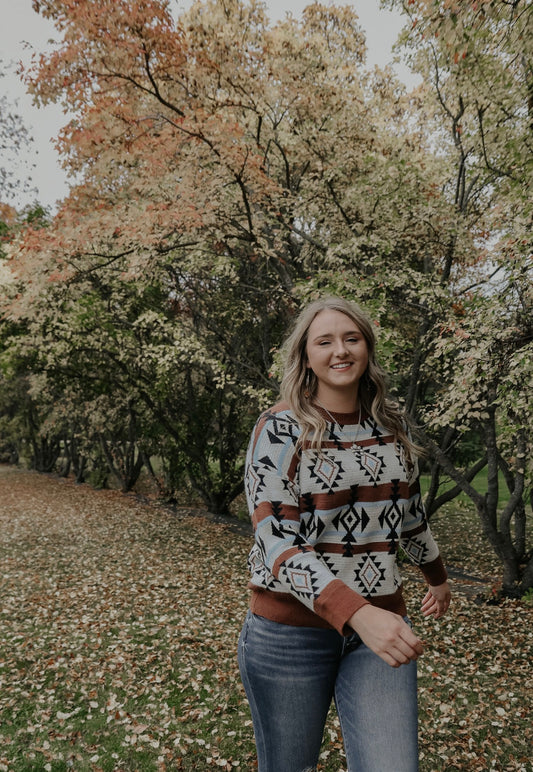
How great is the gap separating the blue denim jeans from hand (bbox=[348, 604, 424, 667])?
0.38m

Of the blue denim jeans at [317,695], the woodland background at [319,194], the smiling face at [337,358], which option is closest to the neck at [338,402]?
the smiling face at [337,358]

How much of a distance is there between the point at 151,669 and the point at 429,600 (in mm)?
4300

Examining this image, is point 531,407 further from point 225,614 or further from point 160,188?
point 160,188

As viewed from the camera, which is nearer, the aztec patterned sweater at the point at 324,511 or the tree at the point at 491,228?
the aztec patterned sweater at the point at 324,511

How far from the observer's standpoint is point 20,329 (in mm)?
14609

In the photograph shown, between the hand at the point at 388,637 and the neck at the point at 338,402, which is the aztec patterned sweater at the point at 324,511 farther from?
the hand at the point at 388,637

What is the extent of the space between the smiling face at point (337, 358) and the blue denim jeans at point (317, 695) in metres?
0.83

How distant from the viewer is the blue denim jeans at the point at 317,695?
69.2 inches

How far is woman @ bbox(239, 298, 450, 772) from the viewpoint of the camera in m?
1.75

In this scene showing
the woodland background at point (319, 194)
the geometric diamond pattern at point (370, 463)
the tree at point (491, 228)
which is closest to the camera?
the geometric diamond pattern at point (370, 463)

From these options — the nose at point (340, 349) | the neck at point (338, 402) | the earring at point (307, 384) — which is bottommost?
the neck at point (338, 402)

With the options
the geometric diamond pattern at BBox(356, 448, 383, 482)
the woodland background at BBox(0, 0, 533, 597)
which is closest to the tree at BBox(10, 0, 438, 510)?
the woodland background at BBox(0, 0, 533, 597)

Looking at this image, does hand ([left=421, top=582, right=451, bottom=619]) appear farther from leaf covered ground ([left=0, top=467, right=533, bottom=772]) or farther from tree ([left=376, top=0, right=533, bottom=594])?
tree ([left=376, top=0, right=533, bottom=594])

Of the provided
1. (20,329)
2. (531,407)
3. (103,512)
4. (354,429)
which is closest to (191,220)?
(531,407)
